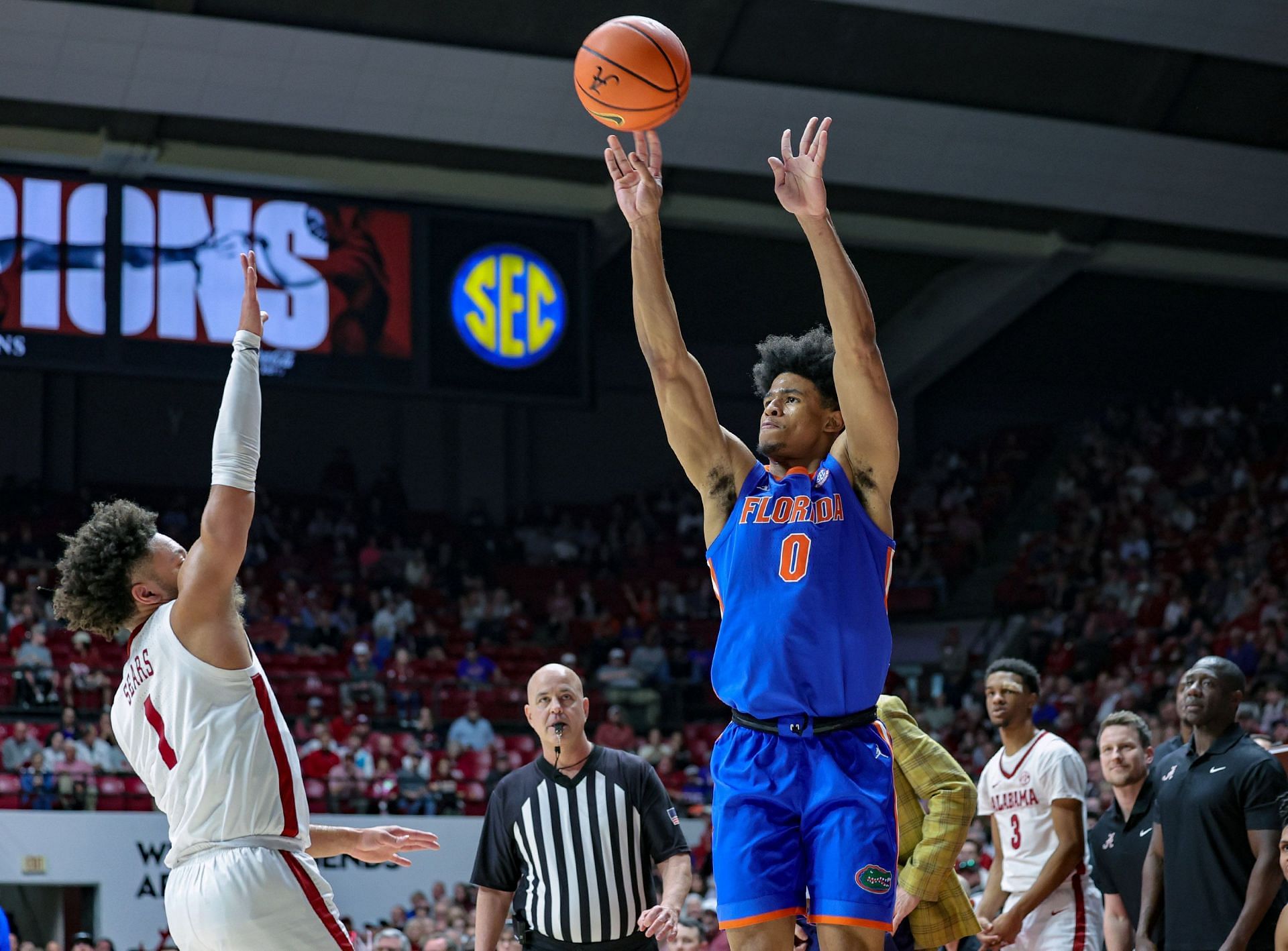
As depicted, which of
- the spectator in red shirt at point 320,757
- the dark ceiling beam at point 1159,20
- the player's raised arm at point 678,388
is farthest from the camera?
the dark ceiling beam at point 1159,20

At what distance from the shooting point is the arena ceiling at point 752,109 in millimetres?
18375

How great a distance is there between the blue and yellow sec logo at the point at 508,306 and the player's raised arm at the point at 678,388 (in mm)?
12577

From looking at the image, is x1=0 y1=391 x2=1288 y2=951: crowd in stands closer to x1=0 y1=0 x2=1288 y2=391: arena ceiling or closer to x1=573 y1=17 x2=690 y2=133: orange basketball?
x1=0 y1=0 x2=1288 y2=391: arena ceiling

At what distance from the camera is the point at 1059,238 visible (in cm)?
2352

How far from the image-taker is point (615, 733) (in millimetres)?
18094

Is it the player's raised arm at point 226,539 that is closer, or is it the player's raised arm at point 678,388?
the player's raised arm at point 226,539

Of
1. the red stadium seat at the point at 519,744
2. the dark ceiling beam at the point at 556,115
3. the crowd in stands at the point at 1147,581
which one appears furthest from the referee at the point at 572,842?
the dark ceiling beam at the point at 556,115

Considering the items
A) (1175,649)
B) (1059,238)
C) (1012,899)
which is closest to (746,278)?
(1059,238)

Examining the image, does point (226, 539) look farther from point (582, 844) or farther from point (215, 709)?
point (582, 844)

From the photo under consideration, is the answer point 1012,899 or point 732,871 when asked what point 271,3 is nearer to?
point 1012,899

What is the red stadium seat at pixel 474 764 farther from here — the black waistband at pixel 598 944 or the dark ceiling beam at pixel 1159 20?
the black waistband at pixel 598 944

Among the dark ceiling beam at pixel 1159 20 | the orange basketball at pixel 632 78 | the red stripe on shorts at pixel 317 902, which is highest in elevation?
the dark ceiling beam at pixel 1159 20

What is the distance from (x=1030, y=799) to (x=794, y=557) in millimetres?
3490

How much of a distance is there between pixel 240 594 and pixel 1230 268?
75.7 feet
